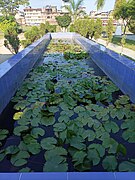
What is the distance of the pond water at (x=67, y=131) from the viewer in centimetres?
137

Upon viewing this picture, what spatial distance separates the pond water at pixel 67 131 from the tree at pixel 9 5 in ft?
65.5

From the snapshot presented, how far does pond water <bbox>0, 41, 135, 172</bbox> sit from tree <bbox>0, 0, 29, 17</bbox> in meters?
20.0

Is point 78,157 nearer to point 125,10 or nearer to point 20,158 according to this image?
point 20,158

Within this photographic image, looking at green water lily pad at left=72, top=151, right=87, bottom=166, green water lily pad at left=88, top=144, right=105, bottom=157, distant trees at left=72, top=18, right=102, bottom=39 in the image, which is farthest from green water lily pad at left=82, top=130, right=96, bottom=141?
distant trees at left=72, top=18, right=102, bottom=39

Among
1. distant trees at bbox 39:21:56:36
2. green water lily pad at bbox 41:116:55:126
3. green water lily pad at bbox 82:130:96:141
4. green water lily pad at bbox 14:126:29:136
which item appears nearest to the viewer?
green water lily pad at bbox 82:130:96:141

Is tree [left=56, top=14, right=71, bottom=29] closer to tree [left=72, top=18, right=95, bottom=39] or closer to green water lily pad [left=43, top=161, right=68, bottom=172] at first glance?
tree [left=72, top=18, right=95, bottom=39]

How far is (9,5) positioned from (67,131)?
21856mm

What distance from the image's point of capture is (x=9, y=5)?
20.2 meters

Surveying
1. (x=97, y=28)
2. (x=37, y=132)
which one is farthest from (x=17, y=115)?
(x=97, y=28)

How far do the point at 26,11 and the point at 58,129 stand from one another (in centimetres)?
4997

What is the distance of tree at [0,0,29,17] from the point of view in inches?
775

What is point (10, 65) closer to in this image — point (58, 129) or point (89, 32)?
point (58, 129)

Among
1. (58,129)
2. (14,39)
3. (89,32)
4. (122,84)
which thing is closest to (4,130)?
(58,129)

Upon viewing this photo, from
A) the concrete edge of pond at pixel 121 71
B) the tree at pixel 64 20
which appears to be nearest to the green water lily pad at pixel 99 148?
the concrete edge of pond at pixel 121 71
